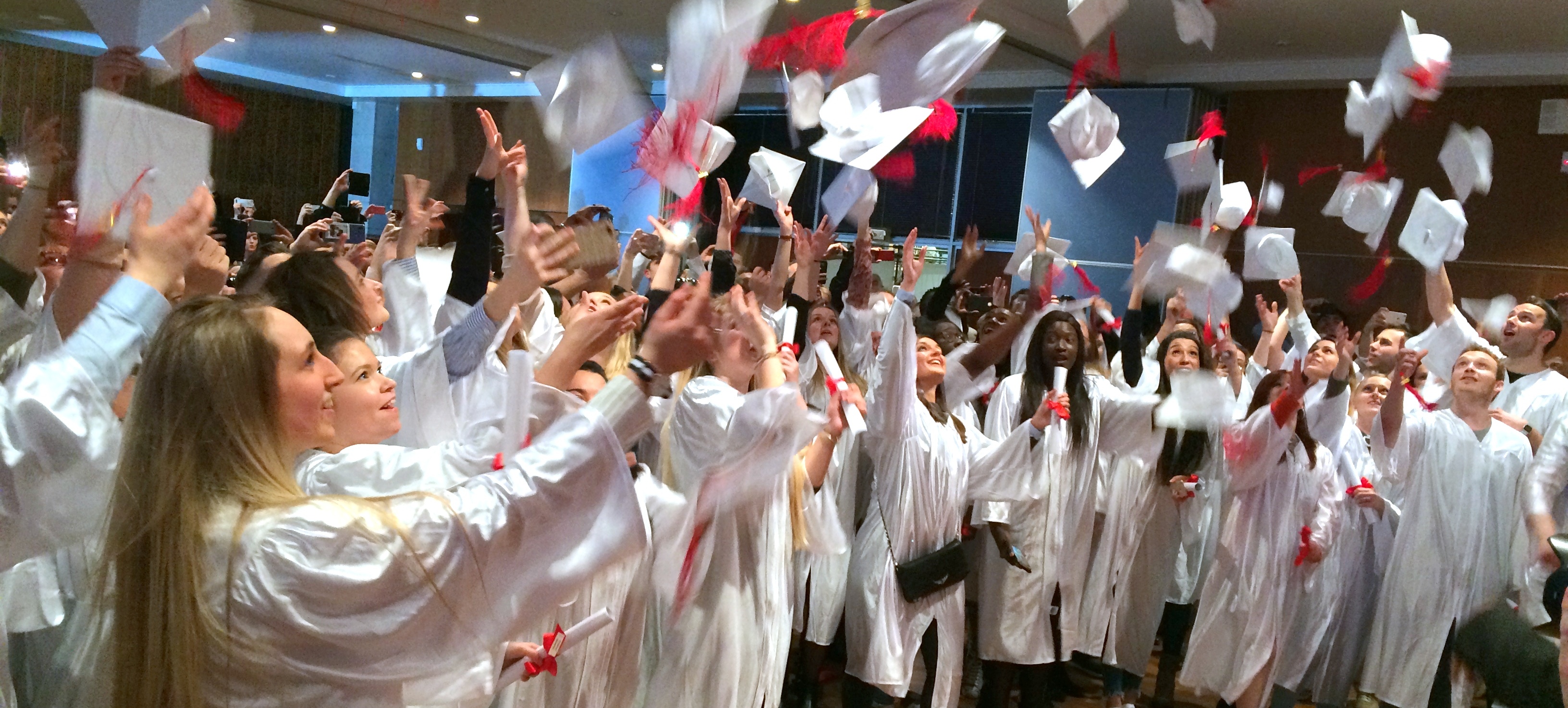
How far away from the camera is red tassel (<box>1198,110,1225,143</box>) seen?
6.35 metres

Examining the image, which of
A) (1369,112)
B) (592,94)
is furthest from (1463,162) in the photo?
(592,94)

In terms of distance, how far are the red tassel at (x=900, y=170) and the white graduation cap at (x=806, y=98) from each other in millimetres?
5267

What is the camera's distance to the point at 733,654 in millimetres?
2707

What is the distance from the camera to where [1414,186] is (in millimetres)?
8195

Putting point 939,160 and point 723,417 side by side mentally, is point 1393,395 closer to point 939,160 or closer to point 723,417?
point 723,417

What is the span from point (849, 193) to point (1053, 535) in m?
1.35

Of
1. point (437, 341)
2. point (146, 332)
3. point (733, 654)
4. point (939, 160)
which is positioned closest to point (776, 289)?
point (733, 654)

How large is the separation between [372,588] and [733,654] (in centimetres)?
160

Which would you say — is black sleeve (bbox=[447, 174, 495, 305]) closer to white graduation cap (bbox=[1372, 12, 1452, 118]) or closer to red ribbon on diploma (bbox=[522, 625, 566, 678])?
red ribbon on diploma (bbox=[522, 625, 566, 678])

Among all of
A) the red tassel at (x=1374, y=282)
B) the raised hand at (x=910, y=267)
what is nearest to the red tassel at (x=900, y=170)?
the red tassel at (x=1374, y=282)

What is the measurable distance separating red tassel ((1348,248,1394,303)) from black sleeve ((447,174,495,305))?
7.61 m

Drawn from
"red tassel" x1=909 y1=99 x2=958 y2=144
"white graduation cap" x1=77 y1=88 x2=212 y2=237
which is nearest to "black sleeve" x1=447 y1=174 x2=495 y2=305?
"white graduation cap" x1=77 y1=88 x2=212 y2=237

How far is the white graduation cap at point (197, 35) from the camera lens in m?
2.25

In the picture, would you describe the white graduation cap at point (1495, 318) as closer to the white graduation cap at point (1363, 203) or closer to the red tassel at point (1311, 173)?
the white graduation cap at point (1363, 203)
